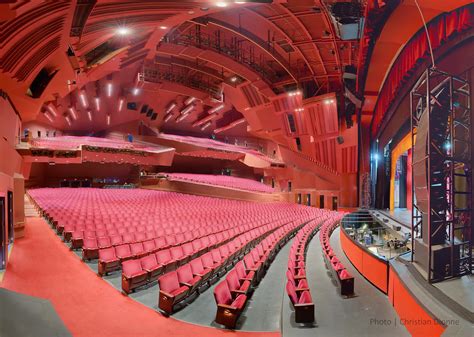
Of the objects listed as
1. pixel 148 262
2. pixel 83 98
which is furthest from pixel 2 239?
pixel 83 98

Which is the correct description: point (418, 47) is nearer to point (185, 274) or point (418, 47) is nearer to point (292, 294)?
point (292, 294)

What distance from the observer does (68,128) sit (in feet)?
60.3

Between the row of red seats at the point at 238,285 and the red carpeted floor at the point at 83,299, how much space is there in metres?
0.14

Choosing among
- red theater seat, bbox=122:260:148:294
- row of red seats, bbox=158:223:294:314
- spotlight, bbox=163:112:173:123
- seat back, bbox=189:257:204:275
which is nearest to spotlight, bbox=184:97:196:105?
spotlight, bbox=163:112:173:123

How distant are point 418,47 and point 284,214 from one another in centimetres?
587

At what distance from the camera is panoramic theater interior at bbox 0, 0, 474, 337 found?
2770 mm

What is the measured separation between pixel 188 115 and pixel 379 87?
13401 millimetres

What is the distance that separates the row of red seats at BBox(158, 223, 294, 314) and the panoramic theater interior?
0.03 m

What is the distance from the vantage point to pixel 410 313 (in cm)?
266

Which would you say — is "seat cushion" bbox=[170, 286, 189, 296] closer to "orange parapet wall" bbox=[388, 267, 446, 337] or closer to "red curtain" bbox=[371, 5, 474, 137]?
"orange parapet wall" bbox=[388, 267, 446, 337]

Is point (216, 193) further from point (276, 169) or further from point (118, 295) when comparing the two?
point (118, 295)

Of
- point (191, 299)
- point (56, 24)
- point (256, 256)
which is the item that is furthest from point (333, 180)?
point (56, 24)

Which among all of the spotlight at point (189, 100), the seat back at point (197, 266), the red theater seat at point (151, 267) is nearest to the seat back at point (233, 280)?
the seat back at point (197, 266)

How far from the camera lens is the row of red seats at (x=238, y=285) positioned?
8.99 ft
